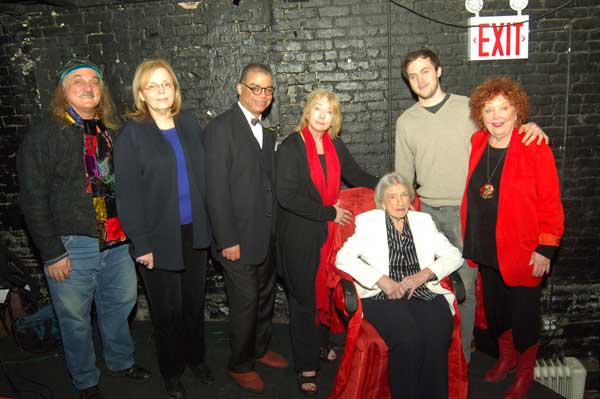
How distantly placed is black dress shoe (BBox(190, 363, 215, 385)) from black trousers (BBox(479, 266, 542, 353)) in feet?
7.06

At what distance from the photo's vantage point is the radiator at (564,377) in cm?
429

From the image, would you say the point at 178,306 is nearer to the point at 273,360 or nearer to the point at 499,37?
the point at 273,360

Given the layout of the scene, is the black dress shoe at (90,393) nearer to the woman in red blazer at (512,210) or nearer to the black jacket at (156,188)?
the black jacket at (156,188)

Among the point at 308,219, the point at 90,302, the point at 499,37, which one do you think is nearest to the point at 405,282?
the point at 308,219

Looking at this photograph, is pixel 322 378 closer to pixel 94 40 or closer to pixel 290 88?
pixel 290 88

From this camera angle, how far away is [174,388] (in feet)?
10.3

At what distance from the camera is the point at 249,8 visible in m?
4.00

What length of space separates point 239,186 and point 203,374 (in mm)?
1533

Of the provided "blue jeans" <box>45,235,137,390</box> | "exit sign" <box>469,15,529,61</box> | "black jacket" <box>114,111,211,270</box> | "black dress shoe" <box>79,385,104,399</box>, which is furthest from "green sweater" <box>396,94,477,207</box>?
"black dress shoe" <box>79,385,104,399</box>

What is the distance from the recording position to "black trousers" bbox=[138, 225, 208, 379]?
2918 mm

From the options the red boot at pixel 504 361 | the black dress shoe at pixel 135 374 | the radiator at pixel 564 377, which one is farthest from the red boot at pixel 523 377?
the black dress shoe at pixel 135 374

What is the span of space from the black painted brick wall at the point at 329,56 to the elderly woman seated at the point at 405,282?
141cm

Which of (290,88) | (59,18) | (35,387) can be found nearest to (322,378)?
(35,387)

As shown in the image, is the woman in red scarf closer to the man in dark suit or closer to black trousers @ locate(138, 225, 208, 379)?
the man in dark suit
